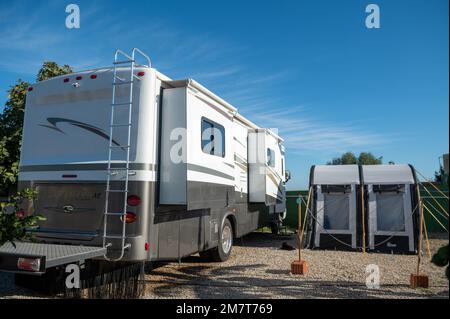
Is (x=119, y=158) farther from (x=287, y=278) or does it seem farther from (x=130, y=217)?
(x=287, y=278)

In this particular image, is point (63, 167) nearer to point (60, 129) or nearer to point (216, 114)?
point (60, 129)

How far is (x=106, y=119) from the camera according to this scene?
4715 millimetres

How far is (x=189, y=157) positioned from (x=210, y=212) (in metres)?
1.44

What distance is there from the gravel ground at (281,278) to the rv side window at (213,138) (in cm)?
200

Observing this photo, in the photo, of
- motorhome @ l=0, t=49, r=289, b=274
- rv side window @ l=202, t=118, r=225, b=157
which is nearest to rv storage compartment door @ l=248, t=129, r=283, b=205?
rv side window @ l=202, t=118, r=225, b=157

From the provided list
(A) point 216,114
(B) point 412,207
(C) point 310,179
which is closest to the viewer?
(A) point 216,114

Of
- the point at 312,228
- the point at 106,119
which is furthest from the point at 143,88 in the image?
the point at 312,228

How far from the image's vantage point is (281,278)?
5.77 metres

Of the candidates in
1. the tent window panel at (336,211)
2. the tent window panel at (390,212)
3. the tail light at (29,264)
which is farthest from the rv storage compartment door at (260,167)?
the tail light at (29,264)

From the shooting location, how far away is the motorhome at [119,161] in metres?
4.48

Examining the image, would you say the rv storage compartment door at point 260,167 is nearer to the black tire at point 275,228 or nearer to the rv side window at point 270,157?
the rv side window at point 270,157

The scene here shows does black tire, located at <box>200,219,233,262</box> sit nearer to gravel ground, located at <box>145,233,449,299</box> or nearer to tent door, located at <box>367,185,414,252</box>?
gravel ground, located at <box>145,233,449,299</box>

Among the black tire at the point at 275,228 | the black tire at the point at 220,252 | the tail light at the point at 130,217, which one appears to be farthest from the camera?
the black tire at the point at 275,228
